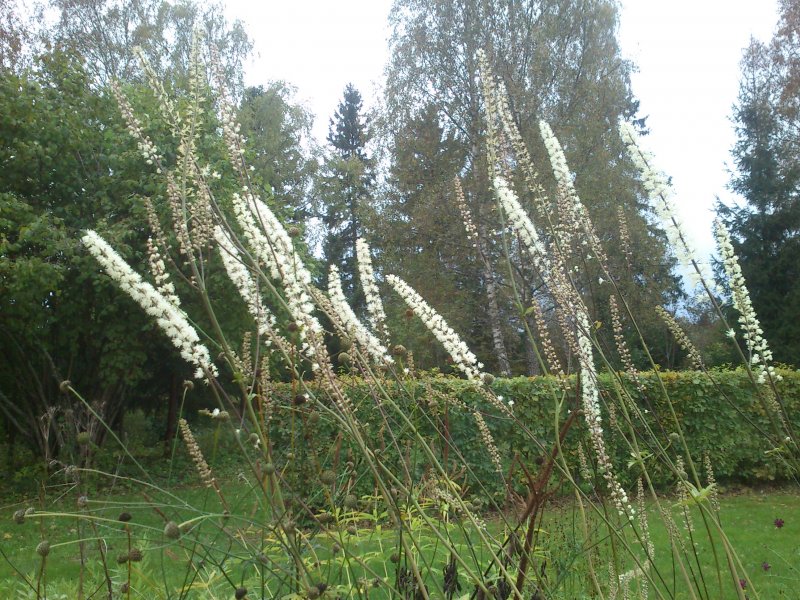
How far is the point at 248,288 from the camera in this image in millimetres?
2201

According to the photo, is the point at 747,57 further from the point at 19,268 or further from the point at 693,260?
the point at 693,260

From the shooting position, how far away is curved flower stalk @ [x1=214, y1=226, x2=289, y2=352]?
187cm

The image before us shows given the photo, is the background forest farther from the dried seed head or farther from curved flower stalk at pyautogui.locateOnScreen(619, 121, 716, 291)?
the dried seed head

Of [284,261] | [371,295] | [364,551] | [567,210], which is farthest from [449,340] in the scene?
[364,551]

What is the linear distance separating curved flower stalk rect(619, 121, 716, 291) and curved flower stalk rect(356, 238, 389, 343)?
0.99 m

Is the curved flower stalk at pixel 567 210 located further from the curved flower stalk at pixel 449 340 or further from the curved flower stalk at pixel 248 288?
the curved flower stalk at pixel 248 288

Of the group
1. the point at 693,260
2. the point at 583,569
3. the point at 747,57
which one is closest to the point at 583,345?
the point at 693,260

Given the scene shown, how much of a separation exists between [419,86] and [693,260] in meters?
20.1

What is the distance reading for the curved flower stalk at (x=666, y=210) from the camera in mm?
2426

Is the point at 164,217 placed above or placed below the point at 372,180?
below

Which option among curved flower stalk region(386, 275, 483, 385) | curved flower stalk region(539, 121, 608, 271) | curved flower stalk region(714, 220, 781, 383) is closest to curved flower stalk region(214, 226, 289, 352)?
curved flower stalk region(386, 275, 483, 385)

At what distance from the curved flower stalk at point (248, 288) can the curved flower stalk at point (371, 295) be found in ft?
1.08

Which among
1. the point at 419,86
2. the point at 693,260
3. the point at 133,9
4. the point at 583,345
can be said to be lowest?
the point at 583,345

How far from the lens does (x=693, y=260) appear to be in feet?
7.97
